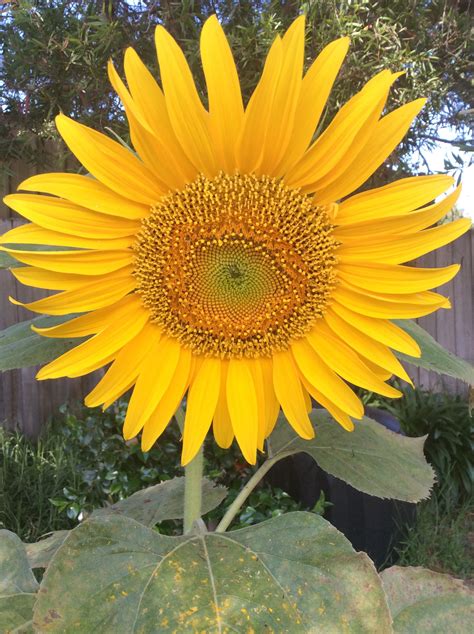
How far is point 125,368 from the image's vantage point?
2.56 ft

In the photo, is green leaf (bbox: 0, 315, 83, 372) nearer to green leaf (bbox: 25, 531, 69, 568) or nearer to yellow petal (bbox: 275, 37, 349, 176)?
green leaf (bbox: 25, 531, 69, 568)

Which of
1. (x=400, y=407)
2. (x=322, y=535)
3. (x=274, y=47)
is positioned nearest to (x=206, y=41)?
(x=274, y=47)

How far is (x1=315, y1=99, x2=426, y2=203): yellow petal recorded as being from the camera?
0.68 meters

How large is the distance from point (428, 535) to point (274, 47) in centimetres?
336

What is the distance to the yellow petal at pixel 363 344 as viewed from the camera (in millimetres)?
745

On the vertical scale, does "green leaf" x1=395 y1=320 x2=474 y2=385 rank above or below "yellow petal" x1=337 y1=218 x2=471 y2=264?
below

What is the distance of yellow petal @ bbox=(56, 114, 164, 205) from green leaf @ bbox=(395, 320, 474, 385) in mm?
388

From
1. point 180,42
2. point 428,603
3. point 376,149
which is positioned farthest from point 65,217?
point 180,42

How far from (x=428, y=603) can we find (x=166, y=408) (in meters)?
0.49

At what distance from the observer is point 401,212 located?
0.72m

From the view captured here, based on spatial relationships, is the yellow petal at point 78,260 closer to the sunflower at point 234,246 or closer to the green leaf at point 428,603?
the sunflower at point 234,246

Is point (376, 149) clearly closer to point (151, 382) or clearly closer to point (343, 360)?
point (343, 360)

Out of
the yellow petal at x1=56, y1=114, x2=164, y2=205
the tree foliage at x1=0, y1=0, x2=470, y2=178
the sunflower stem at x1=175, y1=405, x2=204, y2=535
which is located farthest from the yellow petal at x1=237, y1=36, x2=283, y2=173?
the tree foliage at x1=0, y1=0, x2=470, y2=178

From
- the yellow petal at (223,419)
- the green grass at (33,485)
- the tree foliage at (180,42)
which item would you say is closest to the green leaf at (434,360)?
the yellow petal at (223,419)
